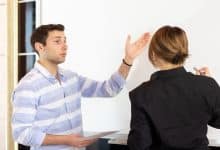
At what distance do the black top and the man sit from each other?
400mm

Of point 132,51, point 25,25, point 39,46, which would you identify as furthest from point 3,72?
point 132,51

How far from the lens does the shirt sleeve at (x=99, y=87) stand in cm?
171

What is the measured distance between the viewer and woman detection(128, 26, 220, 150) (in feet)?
4.00

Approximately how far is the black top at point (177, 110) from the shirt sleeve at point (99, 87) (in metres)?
0.47

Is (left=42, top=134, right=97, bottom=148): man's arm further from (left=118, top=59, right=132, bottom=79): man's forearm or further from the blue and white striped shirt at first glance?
(left=118, top=59, right=132, bottom=79): man's forearm

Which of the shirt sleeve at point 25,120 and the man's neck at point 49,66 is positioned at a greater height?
the man's neck at point 49,66

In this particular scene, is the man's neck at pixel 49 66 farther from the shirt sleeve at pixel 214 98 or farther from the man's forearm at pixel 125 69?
the shirt sleeve at pixel 214 98

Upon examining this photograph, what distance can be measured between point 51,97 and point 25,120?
0.18m

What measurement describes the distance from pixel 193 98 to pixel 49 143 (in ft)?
2.32

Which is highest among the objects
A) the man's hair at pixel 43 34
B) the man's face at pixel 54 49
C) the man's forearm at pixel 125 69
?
the man's hair at pixel 43 34

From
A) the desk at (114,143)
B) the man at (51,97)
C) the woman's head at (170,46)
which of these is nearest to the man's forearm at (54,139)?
the man at (51,97)

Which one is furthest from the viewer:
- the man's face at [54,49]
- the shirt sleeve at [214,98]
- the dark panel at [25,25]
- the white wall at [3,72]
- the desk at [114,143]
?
the white wall at [3,72]

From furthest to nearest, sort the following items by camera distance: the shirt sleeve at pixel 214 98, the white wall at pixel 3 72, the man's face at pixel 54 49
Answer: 1. the white wall at pixel 3 72
2. the man's face at pixel 54 49
3. the shirt sleeve at pixel 214 98

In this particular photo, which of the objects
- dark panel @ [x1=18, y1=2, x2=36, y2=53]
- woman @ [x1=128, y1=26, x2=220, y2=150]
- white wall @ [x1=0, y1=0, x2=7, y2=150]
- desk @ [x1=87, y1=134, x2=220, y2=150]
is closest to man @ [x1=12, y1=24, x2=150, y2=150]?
desk @ [x1=87, y1=134, x2=220, y2=150]
